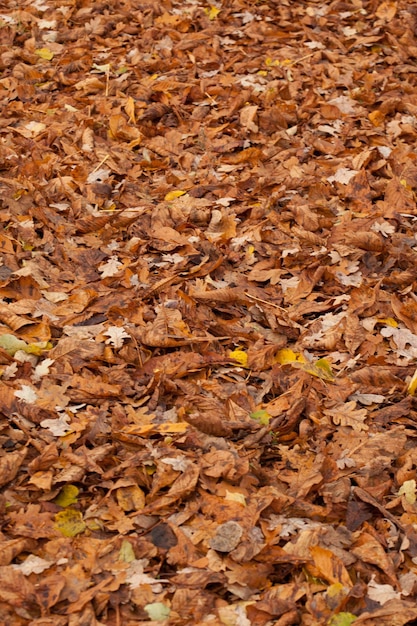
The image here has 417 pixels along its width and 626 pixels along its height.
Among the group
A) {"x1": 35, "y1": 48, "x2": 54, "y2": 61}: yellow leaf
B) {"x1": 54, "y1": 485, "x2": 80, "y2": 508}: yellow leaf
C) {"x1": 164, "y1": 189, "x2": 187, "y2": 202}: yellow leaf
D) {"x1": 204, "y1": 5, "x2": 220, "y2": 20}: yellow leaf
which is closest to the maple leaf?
{"x1": 54, "y1": 485, "x2": 80, "y2": 508}: yellow leaf

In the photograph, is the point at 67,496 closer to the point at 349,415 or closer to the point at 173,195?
the point at 349,415

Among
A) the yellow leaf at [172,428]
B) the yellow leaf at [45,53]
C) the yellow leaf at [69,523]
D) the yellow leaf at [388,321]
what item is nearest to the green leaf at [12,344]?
the yellow leaf at [172,428]

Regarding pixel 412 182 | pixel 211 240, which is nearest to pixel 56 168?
pixel 211 240

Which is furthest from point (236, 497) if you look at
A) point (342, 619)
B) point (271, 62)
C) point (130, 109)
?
point (271, 62)

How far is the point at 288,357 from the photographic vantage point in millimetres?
3295

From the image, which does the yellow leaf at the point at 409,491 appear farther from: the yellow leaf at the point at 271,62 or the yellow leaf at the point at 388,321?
the yellow leaf at the point at 271,62

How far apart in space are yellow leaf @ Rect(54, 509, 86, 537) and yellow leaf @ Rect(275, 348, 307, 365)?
1.12m

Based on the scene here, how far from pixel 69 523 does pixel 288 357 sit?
121cm

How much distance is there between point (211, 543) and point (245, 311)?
132 cm

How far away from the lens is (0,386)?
2.92 meters

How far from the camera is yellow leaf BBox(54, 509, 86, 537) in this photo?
251cm

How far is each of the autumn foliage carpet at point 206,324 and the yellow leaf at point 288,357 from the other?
2 centimetres

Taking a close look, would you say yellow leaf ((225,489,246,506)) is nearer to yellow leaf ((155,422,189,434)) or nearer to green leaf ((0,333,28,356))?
yellow leaf ((155,422,189,434))

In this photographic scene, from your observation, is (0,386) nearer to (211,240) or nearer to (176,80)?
(211,240)
